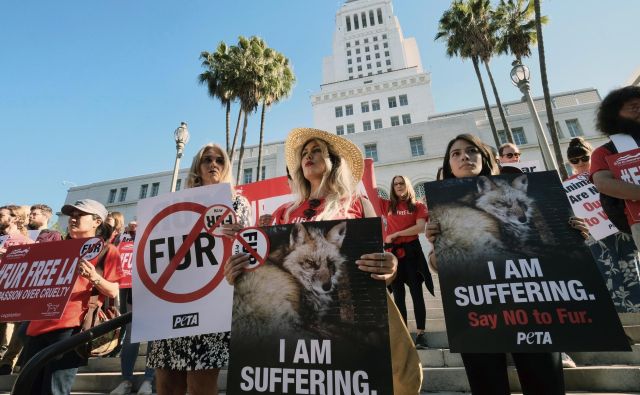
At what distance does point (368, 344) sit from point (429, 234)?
75cm

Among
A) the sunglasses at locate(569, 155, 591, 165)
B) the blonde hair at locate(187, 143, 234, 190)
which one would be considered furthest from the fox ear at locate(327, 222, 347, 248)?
the sunglasses at locate(569, 155, 591, 165)

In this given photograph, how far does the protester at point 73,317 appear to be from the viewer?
223cm

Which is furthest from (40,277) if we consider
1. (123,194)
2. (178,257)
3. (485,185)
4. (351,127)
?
(351,127)

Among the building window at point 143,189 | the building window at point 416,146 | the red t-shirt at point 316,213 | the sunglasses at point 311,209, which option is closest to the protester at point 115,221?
the red t-shirt at point 316,213

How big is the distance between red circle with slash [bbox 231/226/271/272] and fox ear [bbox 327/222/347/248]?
31 cm

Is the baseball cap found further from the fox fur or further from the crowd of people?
the fox fur

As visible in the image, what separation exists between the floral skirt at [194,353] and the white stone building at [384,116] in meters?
10.1

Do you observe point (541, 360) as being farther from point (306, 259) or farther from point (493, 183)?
point (306, 259)

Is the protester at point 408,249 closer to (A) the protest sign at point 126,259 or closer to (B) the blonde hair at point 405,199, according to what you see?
(B) the blonde hair at point 405,199

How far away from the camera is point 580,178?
12.1 feet

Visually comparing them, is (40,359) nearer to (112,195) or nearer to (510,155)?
(510,155)

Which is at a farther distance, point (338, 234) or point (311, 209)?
point (311, 209)

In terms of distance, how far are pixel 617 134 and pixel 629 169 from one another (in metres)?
0.39

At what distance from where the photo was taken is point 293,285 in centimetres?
145
